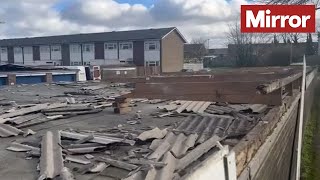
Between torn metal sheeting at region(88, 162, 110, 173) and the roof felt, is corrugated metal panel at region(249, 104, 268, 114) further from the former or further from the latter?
the roof felt

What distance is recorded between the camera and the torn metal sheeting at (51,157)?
3451 mm

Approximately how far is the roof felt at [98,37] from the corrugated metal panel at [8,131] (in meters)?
42.0

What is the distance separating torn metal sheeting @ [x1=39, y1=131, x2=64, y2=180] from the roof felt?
43.0 m

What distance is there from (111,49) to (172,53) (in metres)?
8.96

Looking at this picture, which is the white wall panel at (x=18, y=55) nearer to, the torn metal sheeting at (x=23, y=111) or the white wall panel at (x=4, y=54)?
the white wall panel at (x=4, y=54)

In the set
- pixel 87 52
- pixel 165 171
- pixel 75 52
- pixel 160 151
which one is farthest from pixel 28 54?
pixel 165 171

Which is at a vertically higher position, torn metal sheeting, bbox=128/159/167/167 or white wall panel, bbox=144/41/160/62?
white wall panel, bbox=144/41/160/62

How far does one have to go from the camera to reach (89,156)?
161 inches

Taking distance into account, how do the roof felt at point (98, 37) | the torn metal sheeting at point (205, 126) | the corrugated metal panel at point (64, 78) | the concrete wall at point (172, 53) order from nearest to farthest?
the torn metal sheeting at point (205, 126) < the corrugated metal panel at point (64, 78) < the concrete wall at point (172, 53) < the roof felt at point (98, 37)

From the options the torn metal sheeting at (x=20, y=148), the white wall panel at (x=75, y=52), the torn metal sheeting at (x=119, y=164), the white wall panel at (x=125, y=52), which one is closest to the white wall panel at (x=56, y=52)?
the white wall panel at (x=75, y=52)

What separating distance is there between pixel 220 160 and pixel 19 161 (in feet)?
9.16

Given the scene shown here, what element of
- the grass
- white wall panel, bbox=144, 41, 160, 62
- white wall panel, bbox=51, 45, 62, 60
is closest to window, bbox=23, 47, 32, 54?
white wall panel, bbox=51, 45, 62, 60

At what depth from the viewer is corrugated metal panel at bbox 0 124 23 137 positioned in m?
5.44

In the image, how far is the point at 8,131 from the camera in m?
5.57
